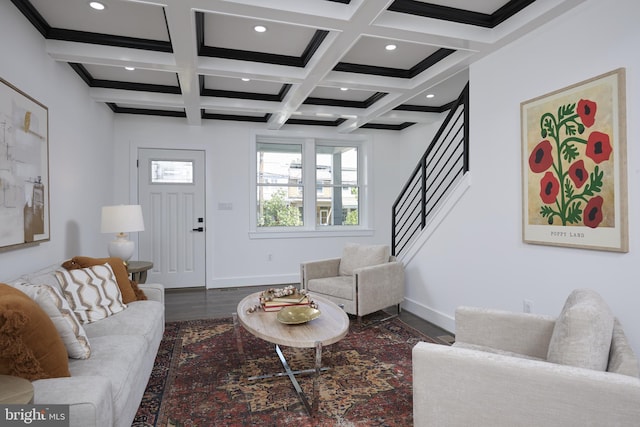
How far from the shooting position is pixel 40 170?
9.29 ft

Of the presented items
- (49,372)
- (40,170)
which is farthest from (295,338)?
(40,170)

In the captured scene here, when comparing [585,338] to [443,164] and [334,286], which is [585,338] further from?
[443,164]

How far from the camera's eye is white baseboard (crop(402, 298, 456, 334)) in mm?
3555

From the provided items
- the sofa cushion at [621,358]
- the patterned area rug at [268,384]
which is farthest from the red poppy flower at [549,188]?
the patterned area rug at [268,384]

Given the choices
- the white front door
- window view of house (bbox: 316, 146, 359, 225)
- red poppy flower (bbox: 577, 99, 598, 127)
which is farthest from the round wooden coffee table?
window view of house (bbox: 316, 146, 359, 225)

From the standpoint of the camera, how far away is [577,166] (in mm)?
2402

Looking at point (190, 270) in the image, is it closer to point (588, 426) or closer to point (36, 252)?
point (36, 252)

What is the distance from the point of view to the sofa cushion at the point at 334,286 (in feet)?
12.3

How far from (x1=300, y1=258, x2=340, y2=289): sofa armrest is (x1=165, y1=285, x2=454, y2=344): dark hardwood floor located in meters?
0.81

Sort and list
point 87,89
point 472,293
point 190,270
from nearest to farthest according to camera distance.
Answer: point 472,293 < point 87,89 < point 190,270

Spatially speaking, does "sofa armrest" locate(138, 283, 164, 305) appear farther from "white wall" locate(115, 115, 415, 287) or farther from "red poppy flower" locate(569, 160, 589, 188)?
"red poppy flower" locate(569, 160, 589, 188)

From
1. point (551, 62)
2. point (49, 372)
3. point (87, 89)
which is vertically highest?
point (87, 89)

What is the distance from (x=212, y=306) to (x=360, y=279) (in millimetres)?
1985

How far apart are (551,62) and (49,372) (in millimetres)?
3401
